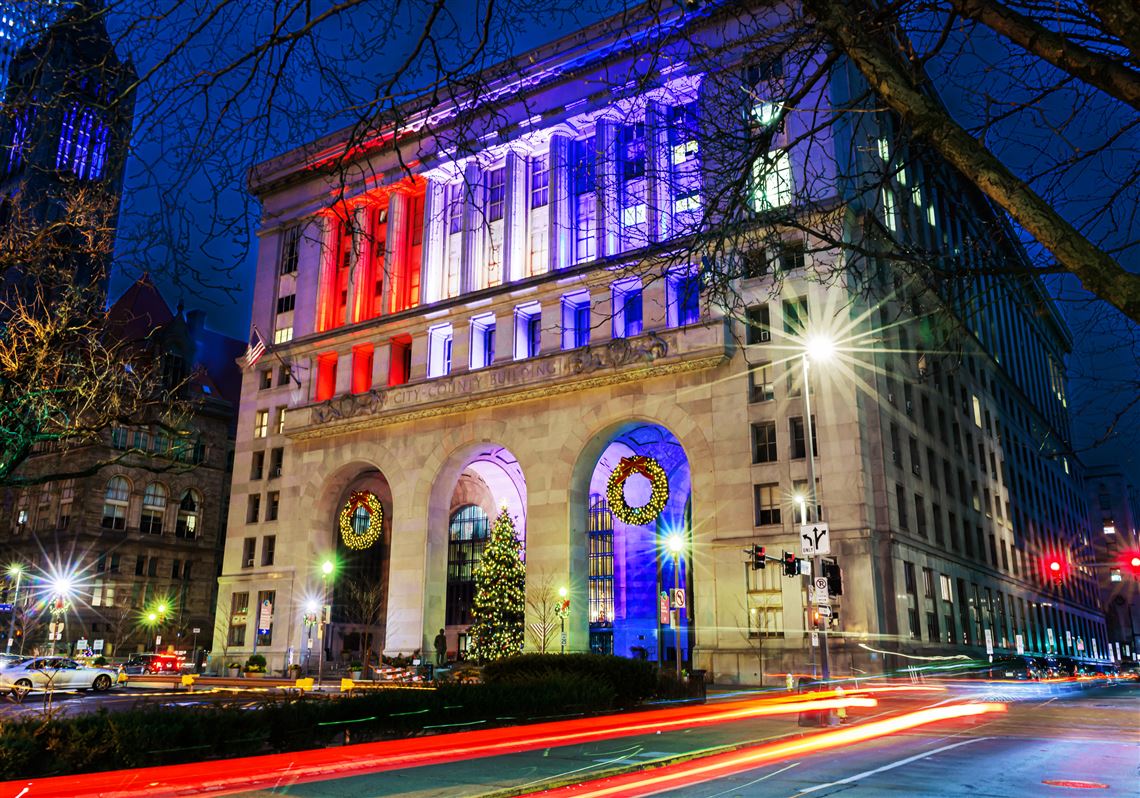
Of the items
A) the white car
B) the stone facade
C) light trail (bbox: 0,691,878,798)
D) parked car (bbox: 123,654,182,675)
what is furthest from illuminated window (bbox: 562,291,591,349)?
parked car (bbox: 123,654,182,675)

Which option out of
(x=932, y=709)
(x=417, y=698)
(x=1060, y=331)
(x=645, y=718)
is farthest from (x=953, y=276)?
(x=1060, y=331)

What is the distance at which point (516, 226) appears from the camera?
179 ft

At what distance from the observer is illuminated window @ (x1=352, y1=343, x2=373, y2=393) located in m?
60.8

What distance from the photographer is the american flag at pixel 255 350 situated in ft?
210

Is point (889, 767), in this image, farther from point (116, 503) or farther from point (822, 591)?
point (116, 503)

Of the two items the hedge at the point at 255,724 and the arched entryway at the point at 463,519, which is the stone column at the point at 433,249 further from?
the hedge at the point at 255,724

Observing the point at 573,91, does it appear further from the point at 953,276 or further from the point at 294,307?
the point at 953,276

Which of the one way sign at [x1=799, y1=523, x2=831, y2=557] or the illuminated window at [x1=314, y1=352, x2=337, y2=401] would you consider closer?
the one way sign at [x1=799, y1=523, x2=831, y2=557]

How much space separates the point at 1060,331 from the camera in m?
107

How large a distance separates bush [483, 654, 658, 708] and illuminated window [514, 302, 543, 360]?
2750cm

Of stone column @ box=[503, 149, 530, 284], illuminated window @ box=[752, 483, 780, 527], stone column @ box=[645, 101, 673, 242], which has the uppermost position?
stone column @ box=[503, 149, 530, 284]

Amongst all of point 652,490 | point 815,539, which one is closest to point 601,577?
point 652,490

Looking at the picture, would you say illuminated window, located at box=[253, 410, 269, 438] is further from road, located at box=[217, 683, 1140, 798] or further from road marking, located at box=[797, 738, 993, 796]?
road marking, located at box=[797, 738, 993, 796]

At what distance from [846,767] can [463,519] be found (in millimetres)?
60503
